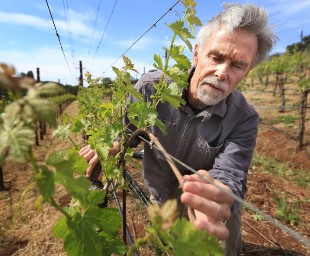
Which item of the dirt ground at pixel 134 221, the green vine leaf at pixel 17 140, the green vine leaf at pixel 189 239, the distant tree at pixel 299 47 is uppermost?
the distant tree at pixel 299 47

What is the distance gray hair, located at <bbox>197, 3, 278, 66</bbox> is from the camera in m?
2.31

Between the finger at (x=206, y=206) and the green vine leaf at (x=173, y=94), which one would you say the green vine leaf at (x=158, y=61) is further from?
the finger at (x=206, y=206)

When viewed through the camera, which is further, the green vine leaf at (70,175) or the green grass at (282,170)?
the green grass at (282,170)

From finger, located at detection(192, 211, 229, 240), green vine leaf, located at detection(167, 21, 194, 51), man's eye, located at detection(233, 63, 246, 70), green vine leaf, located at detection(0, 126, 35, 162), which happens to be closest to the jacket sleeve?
man's eye, located at detection(233, 63, 246, 70)

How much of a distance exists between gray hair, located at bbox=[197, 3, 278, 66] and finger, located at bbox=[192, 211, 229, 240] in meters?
1.73

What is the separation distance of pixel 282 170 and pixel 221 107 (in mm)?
5383

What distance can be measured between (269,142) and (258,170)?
2.25 m

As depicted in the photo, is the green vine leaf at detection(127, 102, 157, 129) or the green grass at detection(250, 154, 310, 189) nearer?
the green vine leaf at detection(127, 102, 157, 129)

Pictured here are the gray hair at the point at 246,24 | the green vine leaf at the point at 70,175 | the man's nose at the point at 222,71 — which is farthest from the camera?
the gray hair at the point at 246,24

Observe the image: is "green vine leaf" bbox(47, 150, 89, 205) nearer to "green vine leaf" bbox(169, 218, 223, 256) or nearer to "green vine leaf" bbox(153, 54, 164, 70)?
"green vine leaf" bbox(169, 218, 223, 256)

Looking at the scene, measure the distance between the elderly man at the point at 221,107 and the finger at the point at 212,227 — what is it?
2.58 feet

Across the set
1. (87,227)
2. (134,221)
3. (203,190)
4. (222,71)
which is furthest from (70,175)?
(134,221)

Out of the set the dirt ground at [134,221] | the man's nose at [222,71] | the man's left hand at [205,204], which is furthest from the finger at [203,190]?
the dirt ground at [134,221]

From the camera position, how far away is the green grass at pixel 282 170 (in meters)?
6.51
